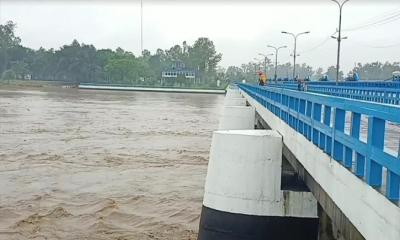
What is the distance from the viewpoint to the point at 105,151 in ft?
70.0

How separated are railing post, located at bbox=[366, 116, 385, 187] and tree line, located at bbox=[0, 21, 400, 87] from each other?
110238 mm

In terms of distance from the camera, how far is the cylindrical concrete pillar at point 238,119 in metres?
17.7

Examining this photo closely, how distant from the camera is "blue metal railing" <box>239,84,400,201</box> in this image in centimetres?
368

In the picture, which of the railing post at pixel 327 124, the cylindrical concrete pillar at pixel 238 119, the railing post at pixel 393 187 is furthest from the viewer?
the cylindrical concrete pillar at pixel 238 119

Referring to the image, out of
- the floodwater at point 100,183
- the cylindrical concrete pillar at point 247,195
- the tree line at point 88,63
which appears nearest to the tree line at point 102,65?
the tree line at point 88,63

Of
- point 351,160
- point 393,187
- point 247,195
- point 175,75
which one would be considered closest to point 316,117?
point 351,160

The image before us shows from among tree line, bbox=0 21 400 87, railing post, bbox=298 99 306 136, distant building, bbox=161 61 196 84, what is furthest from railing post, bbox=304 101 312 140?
distant building, bbox=161 61 196 84

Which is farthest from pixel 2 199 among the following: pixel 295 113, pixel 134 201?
pixel 295 113

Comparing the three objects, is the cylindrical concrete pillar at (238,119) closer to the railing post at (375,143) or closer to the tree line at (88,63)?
the railing post at (375,143)

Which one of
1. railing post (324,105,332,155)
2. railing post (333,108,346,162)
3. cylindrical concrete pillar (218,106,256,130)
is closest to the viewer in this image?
railing post (333,108,346,162)

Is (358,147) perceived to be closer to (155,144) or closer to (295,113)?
(295,113)

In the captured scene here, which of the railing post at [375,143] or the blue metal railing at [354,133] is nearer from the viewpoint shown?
the blue metal railing at [354,133]

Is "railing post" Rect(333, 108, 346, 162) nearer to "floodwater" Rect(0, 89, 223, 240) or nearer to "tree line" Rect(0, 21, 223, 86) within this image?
"floodwater" Rect(0, 89, 223, 240)

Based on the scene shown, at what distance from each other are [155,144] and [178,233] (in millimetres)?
13602
